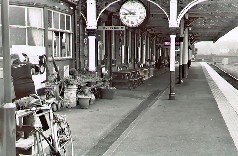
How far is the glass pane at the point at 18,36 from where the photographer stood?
1246 centimetres

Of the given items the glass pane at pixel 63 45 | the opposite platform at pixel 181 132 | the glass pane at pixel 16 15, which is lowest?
the opposite platform at pixel 181 132

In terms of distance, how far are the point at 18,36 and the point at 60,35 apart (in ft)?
11.2

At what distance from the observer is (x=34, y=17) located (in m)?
13.5

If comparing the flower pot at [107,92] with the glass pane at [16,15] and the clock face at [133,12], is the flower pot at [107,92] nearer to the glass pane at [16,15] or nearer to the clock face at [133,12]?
the clock face at [133,12]

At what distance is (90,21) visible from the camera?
1559 cm

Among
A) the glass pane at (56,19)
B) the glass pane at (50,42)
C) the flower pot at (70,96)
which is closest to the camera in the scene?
the flower pot at (70,96)

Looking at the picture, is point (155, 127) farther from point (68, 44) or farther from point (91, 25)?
point (68, 44)

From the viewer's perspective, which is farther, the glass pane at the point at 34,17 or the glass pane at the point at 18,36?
the glass pane at the point at 34,17

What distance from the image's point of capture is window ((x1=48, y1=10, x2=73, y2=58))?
14.8 meters

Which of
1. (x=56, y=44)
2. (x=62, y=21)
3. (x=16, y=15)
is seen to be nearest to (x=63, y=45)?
(x=56, y=44)

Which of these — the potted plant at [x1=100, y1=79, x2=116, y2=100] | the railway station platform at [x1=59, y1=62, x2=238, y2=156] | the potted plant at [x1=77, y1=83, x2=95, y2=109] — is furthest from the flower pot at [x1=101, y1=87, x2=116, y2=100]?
the potted plant at [x1=77, y1=83, x2=95, y2=109]

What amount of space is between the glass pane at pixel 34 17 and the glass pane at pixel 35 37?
219 mm

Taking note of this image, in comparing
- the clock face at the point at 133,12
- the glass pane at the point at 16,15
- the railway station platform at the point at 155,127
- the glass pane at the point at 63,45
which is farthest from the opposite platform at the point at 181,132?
the glass pane at the point at 16,15

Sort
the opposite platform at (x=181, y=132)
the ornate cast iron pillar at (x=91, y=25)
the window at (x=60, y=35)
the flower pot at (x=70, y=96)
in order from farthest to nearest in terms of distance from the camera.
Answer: the ornate cast iron pillar at (x=91, y=25), the window at (x=60, y=35), the flower pot at (x=70, y=96), the opposite platform at (x=181, y=132)
